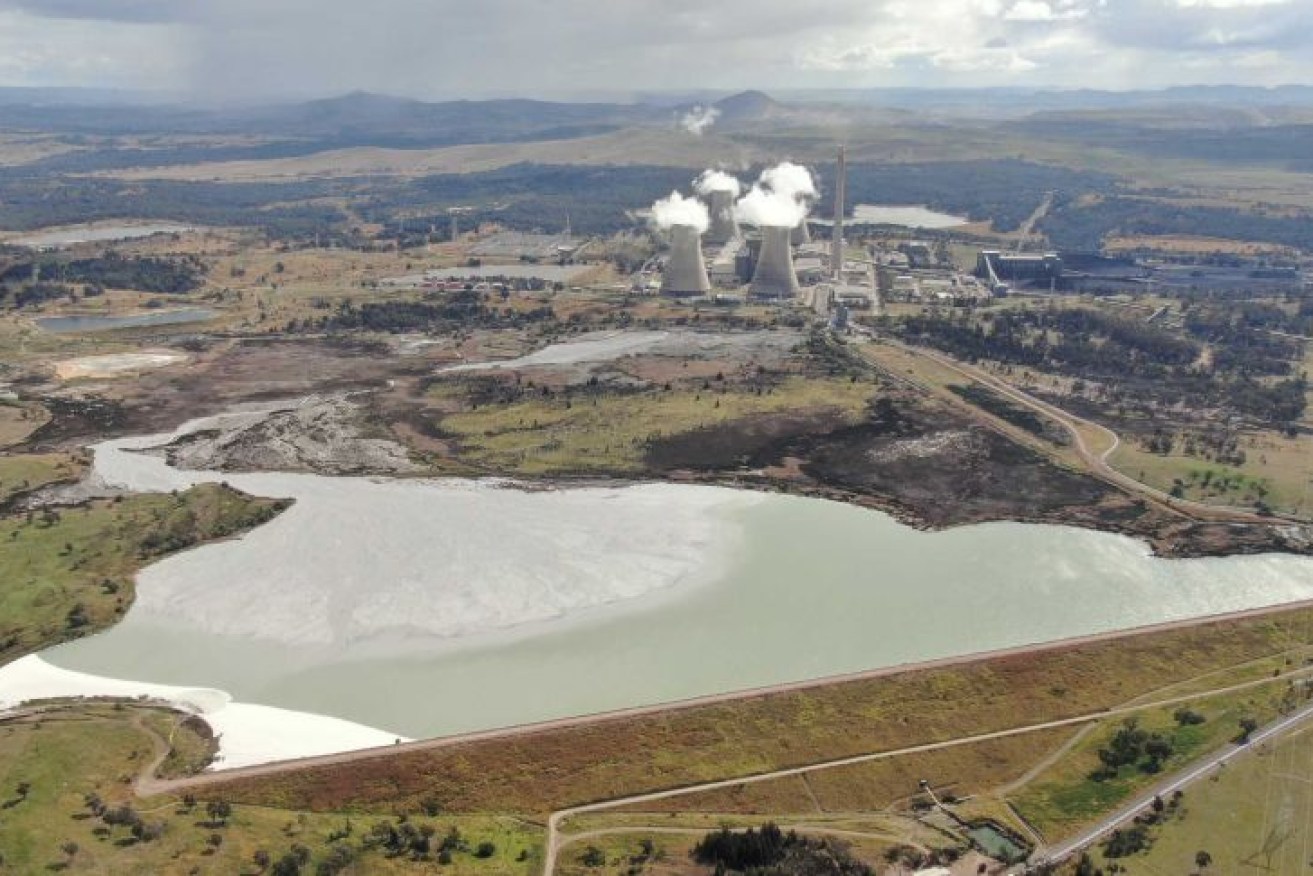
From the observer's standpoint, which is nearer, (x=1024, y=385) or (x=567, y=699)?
(x=567, y=699)

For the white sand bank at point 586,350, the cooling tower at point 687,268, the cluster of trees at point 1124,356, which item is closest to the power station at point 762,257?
the cooling tower at point 687,268

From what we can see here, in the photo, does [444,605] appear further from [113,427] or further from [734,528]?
[113,427]

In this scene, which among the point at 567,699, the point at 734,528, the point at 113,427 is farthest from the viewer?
the point at 113,427

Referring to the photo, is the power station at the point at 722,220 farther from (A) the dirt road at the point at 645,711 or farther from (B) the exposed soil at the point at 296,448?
(A) the dirt road at the point at 645,711

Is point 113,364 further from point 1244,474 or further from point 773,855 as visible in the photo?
point 1244,474

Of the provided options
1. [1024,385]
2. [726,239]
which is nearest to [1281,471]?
[1024,385]

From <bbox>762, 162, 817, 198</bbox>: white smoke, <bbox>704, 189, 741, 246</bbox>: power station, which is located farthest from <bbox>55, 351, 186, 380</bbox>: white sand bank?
<bbox>762, 162, 817, 198</bbox>: white smoke

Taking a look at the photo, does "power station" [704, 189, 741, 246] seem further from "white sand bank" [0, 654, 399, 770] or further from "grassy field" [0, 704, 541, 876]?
"grassy field" [0, 704, 541, 876]
